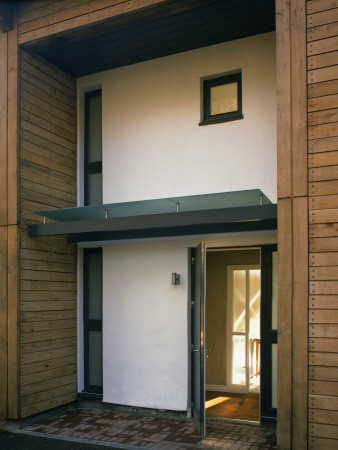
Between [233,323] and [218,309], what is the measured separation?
356mm

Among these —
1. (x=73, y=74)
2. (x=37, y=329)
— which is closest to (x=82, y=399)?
(x=37, y=329)

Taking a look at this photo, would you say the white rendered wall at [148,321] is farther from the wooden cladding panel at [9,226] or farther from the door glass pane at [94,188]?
the wooden cladding panel at [9,226]

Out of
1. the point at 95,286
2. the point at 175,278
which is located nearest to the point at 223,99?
the point at 175,278

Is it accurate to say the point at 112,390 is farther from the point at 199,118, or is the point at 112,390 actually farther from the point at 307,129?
the point at 307,129

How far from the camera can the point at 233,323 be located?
8.26 metres

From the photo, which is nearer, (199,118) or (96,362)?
(199,118)

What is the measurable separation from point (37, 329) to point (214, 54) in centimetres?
445

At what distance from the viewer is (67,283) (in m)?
7.05

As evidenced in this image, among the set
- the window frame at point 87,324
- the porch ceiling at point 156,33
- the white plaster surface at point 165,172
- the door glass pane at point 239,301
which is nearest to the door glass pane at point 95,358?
the window frame at point 87,324

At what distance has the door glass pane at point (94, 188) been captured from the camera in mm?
7457

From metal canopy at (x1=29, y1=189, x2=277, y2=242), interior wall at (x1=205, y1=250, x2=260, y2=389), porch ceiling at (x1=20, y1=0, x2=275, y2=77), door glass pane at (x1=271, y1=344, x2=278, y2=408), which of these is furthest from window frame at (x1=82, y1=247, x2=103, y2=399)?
porch ceiling at (x1=20, y1=0, x2=275, y2=77)

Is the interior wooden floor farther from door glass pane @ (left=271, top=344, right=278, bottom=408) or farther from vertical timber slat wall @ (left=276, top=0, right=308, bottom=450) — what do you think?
vertical timber slat wall @ (left=276, top=0, right=308, bottom=450)

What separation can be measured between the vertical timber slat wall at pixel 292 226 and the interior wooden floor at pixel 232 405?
207 centimetres

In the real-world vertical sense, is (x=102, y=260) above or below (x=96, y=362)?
above
